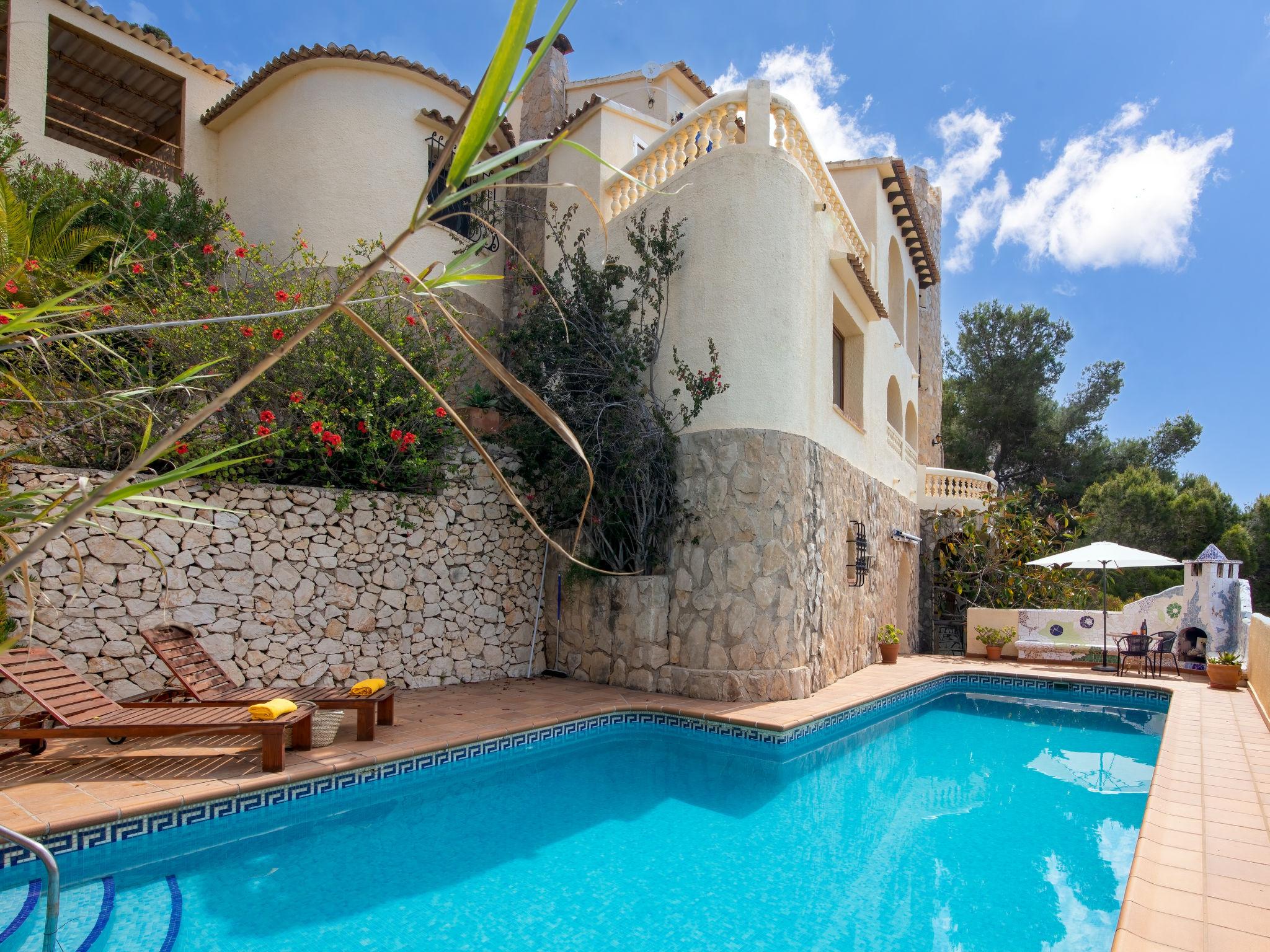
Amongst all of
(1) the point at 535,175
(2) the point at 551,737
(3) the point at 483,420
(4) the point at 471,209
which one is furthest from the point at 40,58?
(2) the point at 551,737

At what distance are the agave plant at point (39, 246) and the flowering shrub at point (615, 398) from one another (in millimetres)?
5197

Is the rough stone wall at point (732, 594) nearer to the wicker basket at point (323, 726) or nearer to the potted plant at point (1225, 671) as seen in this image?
the wicker basket at point (323, 726)

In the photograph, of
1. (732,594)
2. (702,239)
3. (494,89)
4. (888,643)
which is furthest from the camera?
(888,643)

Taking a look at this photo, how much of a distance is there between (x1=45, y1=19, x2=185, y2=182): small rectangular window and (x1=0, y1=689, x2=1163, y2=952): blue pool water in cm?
1185

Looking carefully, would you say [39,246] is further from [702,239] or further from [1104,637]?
[1104,637]

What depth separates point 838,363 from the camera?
1382cm

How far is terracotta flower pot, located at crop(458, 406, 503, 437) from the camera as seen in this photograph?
38.5ft

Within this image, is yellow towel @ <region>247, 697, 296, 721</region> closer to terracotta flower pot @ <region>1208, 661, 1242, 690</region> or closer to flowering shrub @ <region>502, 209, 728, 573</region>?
flowering shrub @ <region>502, 209, 728, 573</region>

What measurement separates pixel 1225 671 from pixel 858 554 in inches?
224

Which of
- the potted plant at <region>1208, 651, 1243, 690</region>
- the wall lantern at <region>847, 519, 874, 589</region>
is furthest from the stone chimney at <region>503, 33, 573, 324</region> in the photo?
the potted plant at <region>1208, 651, 1243, 690</region>

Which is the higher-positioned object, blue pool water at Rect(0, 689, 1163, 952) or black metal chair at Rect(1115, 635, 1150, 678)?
black metal chair at Rect(1115, 635, 1150, 678)

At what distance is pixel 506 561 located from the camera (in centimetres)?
1140

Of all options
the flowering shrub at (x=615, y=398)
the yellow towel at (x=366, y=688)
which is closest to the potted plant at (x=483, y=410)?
the flowering shrub at (x=615, y=398)

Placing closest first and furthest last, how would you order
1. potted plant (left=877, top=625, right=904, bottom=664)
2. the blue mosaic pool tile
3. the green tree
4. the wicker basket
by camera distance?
the blue mosaic pool tile → the wicker basket → potted plant (left=877, top=625, right=904, bottom=664) → the green tree
